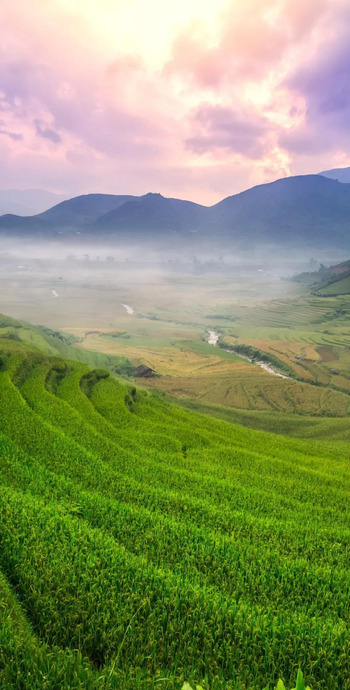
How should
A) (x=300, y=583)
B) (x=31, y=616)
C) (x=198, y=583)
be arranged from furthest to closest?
(x=300, y=583) → (x=198, y=583) → (x=31, y=616)

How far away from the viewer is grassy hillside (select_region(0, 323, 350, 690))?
754cm

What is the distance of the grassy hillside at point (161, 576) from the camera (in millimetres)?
7539

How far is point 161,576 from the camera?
1007 cm

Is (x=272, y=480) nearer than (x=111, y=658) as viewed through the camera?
No

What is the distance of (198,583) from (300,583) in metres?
3.62

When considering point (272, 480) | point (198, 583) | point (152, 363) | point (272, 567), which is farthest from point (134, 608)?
point (152, 363)

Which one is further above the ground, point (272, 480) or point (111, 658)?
point (111, 658)

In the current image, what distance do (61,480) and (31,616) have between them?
9.45m

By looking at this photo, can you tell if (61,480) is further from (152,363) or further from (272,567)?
(152,363)

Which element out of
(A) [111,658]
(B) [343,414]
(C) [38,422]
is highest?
(A) [111,658]

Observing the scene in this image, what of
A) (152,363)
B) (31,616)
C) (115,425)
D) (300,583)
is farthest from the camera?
(152,363)

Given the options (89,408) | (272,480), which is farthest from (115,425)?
(272,480)

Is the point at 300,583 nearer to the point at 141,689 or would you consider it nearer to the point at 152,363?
the point at 141,689

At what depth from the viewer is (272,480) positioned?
24.8 metres
